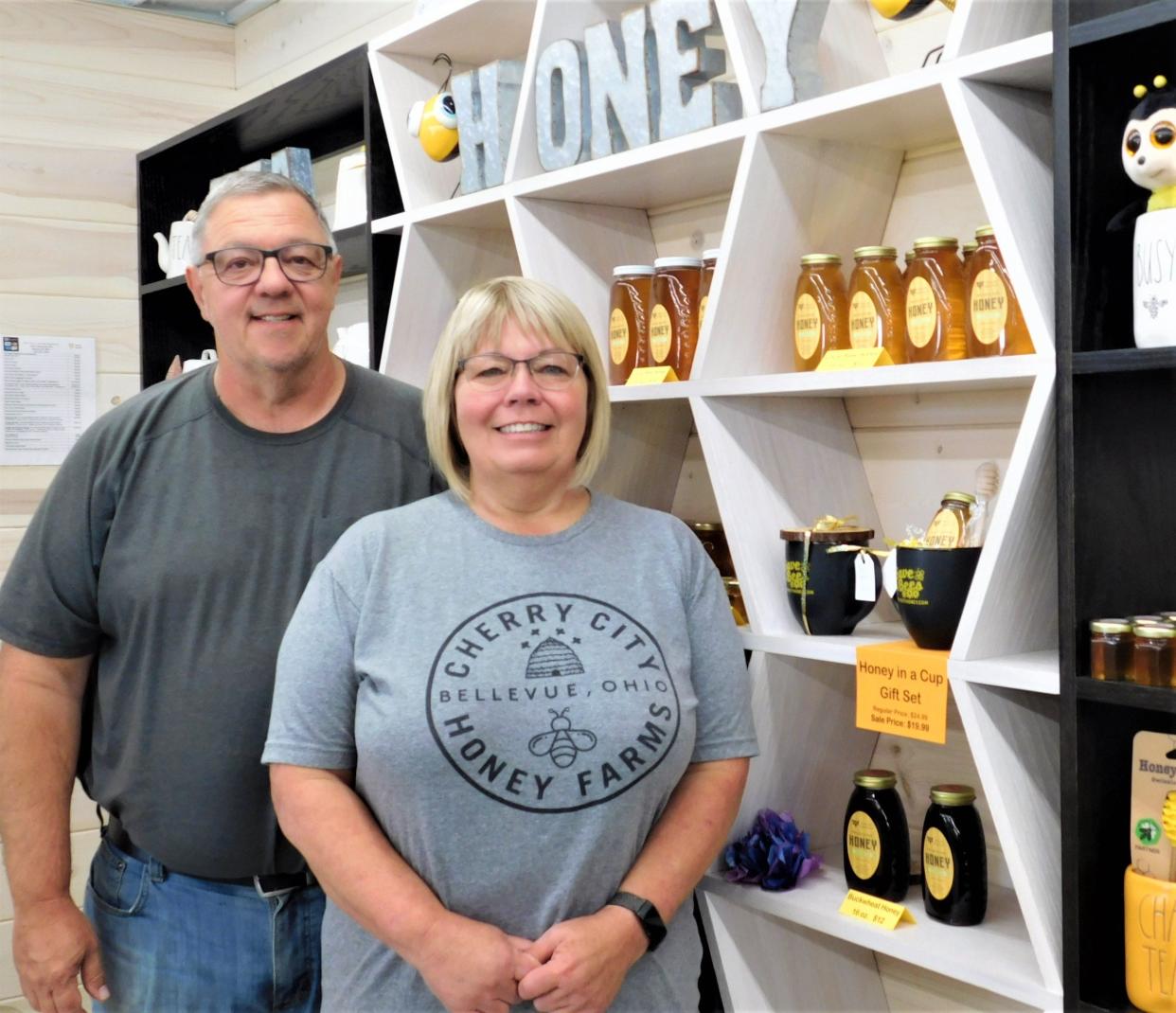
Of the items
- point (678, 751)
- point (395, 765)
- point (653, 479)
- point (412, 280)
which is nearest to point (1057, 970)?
point (678, 751)

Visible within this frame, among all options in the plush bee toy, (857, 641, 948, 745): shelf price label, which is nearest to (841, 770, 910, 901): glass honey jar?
(857, 641, 948, 745): shelf price label

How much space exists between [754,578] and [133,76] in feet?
7.80

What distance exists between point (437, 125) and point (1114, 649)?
1449mm

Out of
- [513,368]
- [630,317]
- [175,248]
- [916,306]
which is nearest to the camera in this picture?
[513,368]

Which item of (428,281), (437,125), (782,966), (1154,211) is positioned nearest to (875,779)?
(782,966)

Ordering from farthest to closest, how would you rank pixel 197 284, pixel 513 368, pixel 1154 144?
pixel 197 284 < pixel 513 368 < pixel 1154 144

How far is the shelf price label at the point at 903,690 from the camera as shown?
1475mm

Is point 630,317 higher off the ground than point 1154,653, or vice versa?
point 630,317

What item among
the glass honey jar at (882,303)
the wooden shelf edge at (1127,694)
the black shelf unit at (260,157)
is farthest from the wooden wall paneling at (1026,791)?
the black shelf unit at (260,157)

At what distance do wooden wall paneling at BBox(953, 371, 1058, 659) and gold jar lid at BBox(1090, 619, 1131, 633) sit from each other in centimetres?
12

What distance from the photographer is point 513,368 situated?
1493mm

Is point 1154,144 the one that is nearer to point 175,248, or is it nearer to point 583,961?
point 583,961

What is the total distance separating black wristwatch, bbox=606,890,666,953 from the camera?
55.5 inches

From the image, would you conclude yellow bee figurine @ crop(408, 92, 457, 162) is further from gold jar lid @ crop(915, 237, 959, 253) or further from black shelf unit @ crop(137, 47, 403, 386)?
gold jar lid @ crop(915, 237, 959, 253)
